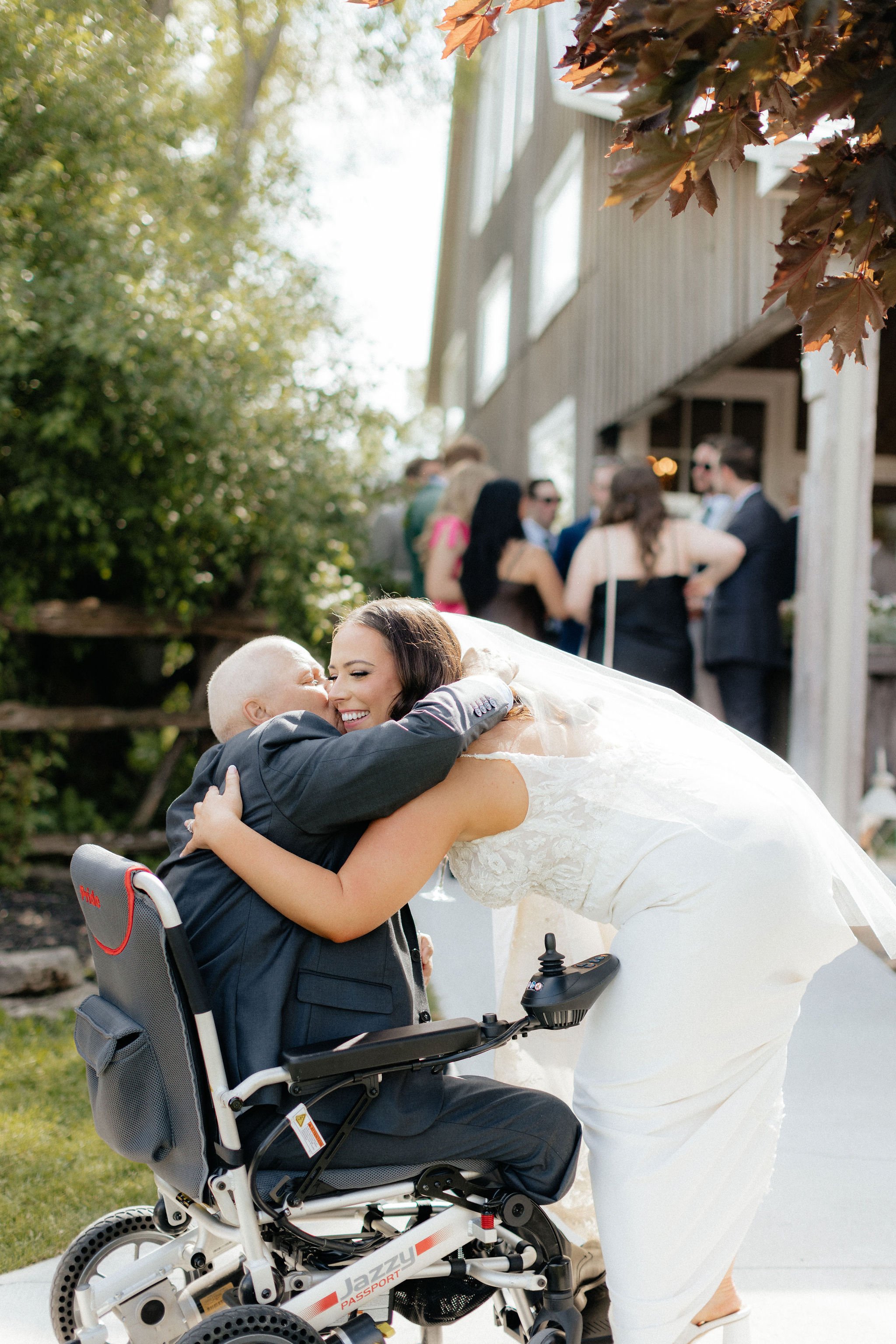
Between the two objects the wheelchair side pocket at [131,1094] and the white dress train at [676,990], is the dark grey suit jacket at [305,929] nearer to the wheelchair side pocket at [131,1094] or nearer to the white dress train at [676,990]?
the wheelchair side pocket at [131,1094]

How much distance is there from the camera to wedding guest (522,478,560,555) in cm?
747

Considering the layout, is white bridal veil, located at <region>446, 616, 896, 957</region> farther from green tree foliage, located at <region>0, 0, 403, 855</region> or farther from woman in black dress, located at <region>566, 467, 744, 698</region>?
green tree foliage, located at <region>0, 0, 403, 855</region>

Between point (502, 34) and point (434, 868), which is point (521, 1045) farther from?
point (502, 34)

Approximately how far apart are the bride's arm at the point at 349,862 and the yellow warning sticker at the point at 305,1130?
0.29 m

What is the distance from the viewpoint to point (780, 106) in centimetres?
175

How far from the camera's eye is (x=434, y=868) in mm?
2125

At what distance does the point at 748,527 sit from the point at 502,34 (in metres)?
11.8

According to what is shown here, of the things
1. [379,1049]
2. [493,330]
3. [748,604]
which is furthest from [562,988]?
[493,330]

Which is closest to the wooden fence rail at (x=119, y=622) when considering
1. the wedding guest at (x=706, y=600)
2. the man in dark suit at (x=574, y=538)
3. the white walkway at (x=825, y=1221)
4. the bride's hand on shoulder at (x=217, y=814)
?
the man in dark suit at (x=574, y=538)

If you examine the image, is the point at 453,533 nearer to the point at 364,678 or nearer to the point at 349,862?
the point at 364,678

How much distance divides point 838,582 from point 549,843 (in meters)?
3.84

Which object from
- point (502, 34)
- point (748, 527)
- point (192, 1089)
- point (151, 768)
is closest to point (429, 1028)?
point (192, 1089)

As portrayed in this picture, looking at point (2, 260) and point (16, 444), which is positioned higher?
point (2, 260)

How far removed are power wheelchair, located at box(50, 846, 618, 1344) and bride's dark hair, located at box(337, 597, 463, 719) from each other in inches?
21.8
